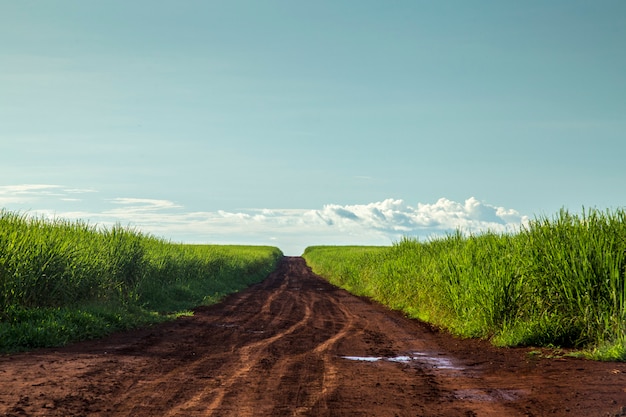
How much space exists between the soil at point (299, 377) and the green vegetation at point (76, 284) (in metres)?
0.84

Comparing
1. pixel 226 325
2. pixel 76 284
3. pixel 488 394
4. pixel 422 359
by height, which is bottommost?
pixel 488 394

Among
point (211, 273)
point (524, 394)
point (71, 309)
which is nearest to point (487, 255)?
point (524, 394)

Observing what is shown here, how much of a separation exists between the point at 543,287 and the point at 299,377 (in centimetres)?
658

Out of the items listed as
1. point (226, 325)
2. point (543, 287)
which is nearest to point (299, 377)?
point (543, 287)

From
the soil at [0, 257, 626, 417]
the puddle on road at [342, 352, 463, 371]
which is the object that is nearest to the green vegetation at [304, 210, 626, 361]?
the soil at [0, 257, 626, 417]

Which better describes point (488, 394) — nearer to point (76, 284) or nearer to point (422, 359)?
point (422, 359)

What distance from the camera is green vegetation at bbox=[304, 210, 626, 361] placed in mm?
12336

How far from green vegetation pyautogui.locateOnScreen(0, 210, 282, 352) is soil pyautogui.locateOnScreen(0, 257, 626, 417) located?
2.75 feet

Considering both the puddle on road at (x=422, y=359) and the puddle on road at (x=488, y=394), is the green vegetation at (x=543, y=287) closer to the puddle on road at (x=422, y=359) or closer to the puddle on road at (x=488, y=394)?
the puddle on road at (x=422, y=359)

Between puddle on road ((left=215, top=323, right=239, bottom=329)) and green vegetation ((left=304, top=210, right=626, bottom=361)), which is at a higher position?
green vegetation ((left=304, top=210, right=626, bottom=361))

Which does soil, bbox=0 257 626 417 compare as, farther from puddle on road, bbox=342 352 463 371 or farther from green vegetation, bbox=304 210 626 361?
green vegetation, bbox=304 210 626 361

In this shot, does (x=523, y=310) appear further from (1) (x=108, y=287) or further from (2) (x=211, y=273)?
(2) (x=211, y=273)

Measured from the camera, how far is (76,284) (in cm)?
1720

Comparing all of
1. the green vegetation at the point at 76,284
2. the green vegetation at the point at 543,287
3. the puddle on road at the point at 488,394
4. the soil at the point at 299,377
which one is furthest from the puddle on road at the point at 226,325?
the puddle on road at the point at 488,394
